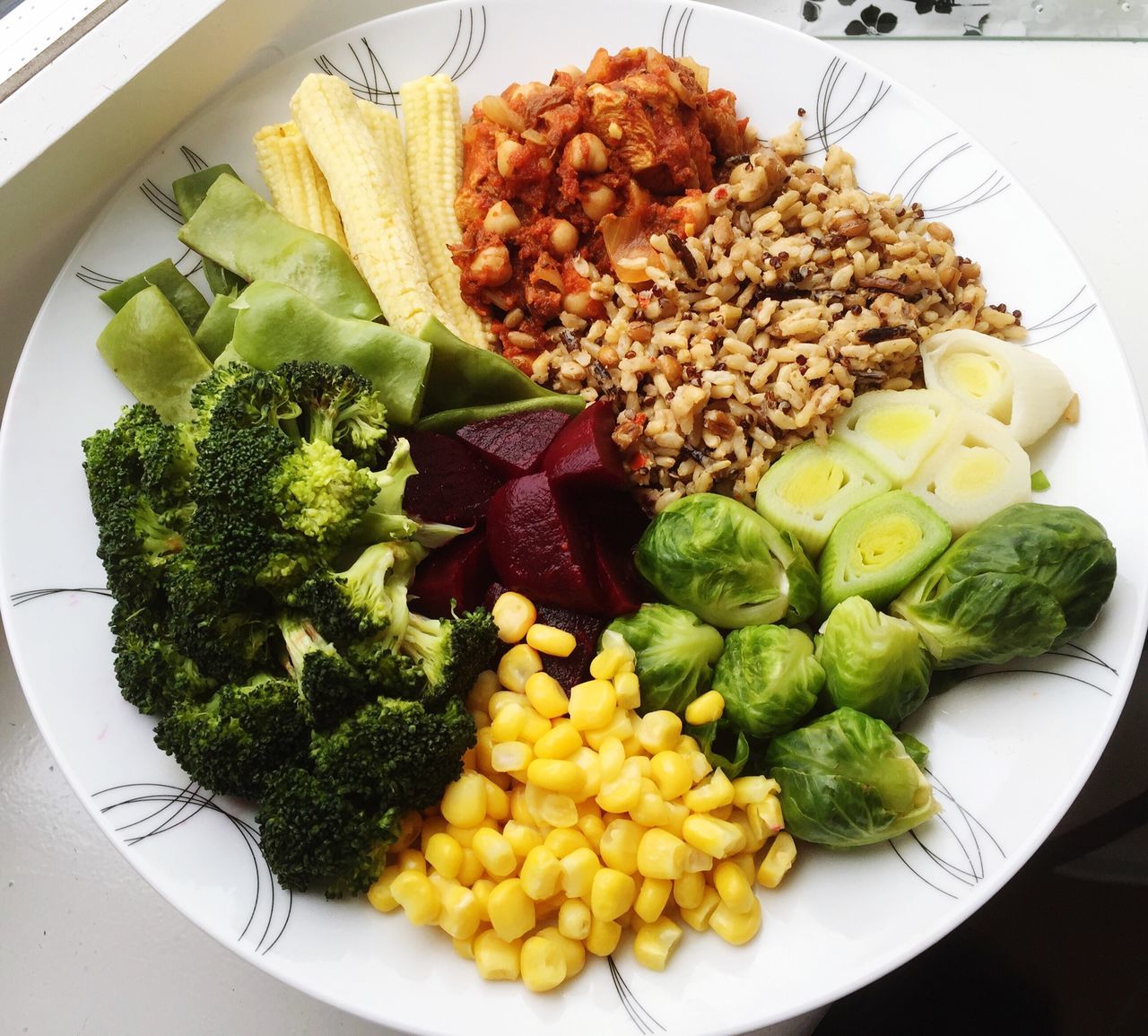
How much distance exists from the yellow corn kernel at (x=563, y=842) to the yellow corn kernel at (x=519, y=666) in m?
0.41

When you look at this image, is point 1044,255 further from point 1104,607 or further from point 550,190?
point 550,190

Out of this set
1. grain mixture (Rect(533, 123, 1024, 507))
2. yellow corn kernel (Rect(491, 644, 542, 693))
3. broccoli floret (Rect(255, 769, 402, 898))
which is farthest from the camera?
grain mixture (Rect(533, 123, 1024, 507))

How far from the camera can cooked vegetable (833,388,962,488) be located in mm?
2742

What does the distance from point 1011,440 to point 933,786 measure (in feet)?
3.47

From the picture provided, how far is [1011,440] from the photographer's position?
8.93 feet

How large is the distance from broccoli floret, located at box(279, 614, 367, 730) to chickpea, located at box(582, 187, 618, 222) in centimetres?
166

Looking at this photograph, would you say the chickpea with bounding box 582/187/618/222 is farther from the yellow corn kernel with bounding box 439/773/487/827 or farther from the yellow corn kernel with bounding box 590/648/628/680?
the yellow corn kernel with bounding box 439/773/487/827

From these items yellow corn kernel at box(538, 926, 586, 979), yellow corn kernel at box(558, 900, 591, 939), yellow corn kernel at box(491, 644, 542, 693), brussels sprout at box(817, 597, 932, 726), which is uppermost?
brussels sprout at box(817, 597, 932, 726)

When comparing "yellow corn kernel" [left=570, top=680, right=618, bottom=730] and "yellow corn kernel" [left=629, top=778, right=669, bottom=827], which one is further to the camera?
"yellow corn kernel" [left=570, top=680, right=618, bottom=730]

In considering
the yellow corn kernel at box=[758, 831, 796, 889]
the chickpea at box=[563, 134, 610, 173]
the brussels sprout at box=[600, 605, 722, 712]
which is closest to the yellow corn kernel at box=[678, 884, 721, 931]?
the yellow corn kernel at box=[758, 831, 796, 889]

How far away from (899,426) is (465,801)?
1710mm

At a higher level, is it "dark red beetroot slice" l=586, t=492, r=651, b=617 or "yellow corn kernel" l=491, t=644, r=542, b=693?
"dark red beetroot slice" l=586, t=492, r=651, b=617

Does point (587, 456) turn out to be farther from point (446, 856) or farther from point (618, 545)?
point (446, 856)

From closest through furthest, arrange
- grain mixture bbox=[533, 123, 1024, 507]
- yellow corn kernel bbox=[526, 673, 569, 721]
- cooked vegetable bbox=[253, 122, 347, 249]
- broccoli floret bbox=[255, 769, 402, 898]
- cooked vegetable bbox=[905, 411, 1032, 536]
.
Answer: broccoli floret bbox=[255, 769, 402, 898], yellow corn kernel bbox=[526, 673, 569, 721], cooked vegetable bbox=[905, 411, 1032, 536], grain mixture bbox=[533, 123, 1024, 507], cooked vegetable bbox=[253, 122, 347, 249]
